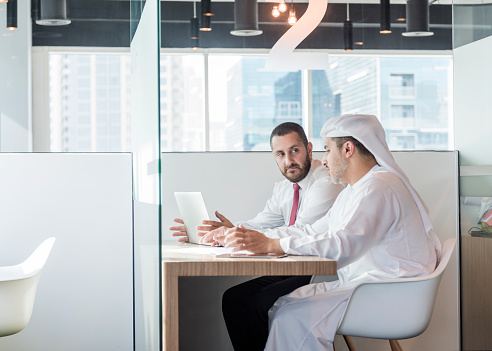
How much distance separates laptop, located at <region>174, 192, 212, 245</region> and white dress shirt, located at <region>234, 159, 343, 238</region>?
32 centimetres

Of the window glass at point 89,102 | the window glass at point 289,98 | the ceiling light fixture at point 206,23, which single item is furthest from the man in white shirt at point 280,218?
the ceiling light fixture at point 206,23

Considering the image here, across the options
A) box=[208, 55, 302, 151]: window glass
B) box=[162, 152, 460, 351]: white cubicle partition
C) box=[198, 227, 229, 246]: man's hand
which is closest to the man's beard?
box=[162, 152, 460, 351]: white cubicle partition

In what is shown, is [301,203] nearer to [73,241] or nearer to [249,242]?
[249,242]

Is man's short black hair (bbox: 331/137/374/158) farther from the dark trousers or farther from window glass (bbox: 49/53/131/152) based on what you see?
window glass (bbox: 49/53/131/152)

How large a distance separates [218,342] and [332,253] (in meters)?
1.45

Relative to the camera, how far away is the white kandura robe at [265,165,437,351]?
2.45 meters

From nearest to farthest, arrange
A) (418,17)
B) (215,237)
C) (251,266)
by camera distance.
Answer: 1. (251,266)
2. (215,237)
3. (418,17)

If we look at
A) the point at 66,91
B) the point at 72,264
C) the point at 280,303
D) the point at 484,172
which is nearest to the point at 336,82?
the point at 66,91

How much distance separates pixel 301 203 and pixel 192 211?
59 centimetres

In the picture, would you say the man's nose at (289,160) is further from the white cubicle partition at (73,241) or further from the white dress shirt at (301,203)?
the white cubicle partition at (73,241)

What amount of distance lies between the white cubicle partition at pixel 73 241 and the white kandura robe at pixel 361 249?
1.41 metres

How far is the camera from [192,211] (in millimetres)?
3143

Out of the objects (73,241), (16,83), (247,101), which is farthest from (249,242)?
(247,101)

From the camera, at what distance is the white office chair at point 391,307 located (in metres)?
2.48
